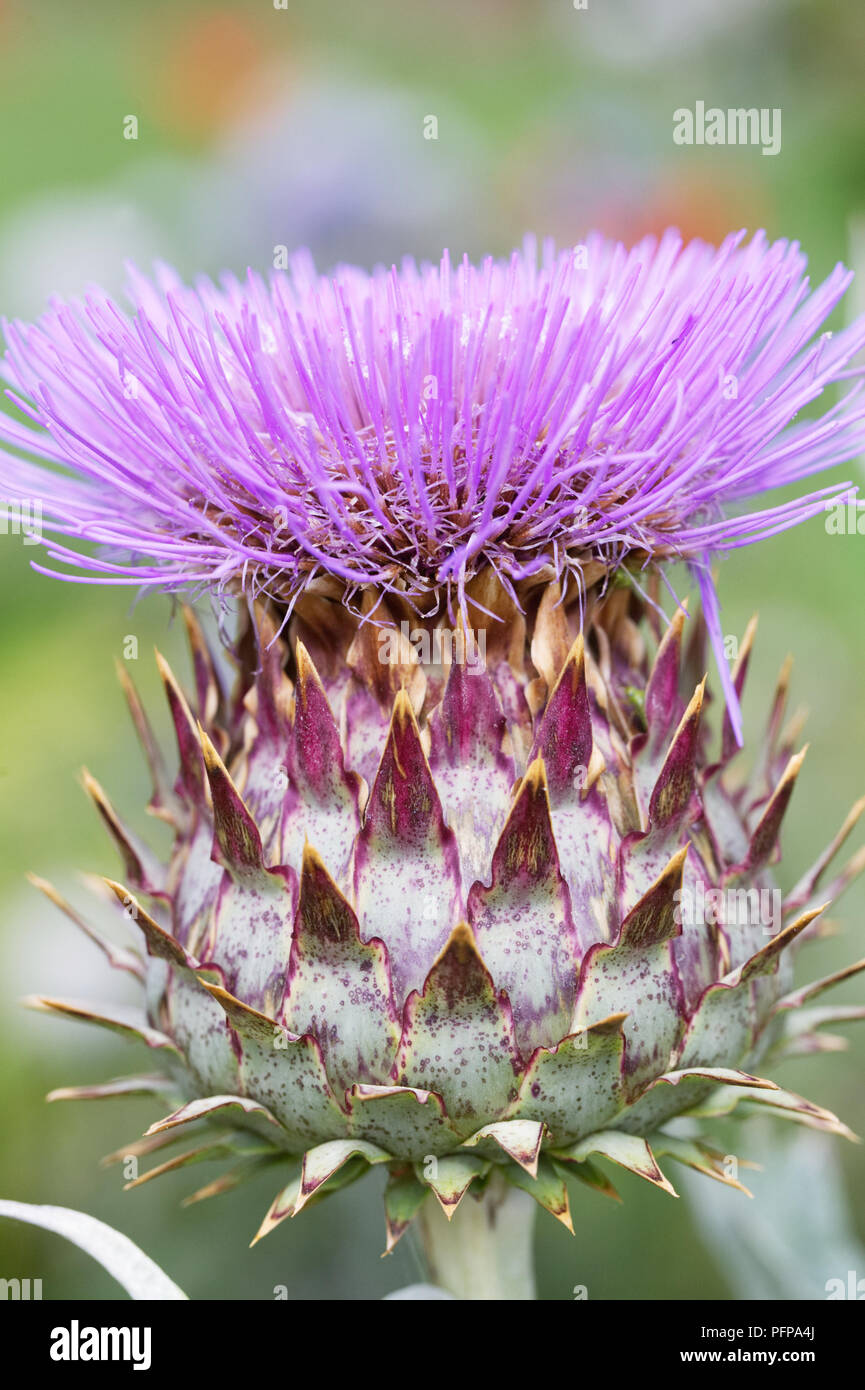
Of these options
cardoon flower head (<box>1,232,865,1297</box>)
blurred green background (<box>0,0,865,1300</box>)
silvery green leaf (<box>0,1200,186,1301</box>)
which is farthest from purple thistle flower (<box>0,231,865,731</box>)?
blurred green background (<box>0,0,865,1300</box>)

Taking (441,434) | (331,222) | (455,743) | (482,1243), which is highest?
(331,222)

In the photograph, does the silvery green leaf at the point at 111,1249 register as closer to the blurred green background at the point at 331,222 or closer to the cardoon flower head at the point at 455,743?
the cardoon flower head at the point at 455,743

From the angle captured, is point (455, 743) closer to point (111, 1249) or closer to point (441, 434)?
point (441, 434)

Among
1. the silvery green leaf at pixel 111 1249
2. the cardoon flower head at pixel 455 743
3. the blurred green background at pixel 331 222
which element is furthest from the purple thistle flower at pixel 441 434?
the blurred green background at pixel 331 222

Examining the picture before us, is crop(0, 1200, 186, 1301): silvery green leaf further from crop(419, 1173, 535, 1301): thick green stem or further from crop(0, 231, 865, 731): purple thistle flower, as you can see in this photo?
crop(0, 231, 865, 731): purple thistle flower

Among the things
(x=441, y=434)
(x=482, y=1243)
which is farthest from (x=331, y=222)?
(x=482, y=1243)

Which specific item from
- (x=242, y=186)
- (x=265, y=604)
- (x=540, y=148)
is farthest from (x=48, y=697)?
(x=540, y=148)
